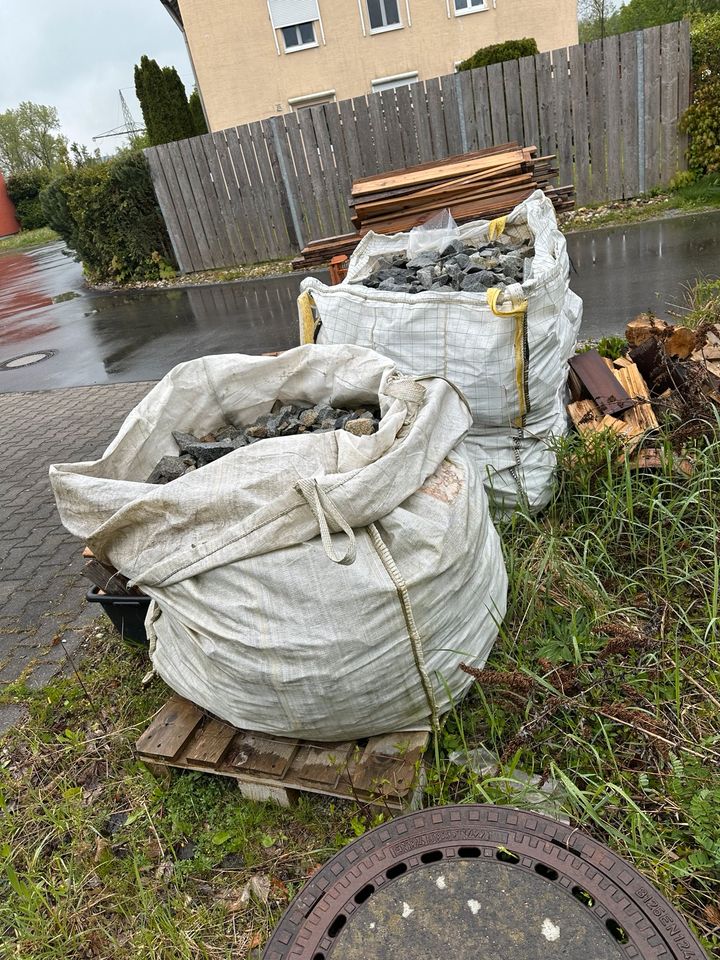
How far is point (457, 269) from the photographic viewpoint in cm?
339

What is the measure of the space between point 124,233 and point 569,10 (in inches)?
468

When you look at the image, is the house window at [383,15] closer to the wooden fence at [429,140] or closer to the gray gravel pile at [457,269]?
the wooden fence at [429,140]

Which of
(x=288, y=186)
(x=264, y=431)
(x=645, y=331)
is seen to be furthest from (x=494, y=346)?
(x=288, y=186)

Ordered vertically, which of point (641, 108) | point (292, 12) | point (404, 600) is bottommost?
point (404, 600)

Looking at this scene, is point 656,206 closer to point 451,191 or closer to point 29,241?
point 451,191

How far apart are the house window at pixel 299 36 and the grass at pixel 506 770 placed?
16.6 metres

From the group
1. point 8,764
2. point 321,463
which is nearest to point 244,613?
point 321,463

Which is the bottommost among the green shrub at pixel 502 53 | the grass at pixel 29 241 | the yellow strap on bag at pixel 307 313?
the grass at pixel 29 241

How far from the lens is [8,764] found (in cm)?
248

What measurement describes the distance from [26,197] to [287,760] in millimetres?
39449

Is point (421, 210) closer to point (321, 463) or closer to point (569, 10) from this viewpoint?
point (321, 463)

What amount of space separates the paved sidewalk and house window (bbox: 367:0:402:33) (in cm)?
1345

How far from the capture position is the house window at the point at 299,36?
1548 cm

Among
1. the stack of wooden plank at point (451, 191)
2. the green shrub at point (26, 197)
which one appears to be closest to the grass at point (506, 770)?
the stack of wooden plank at point (451, 191)
